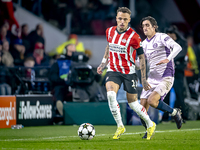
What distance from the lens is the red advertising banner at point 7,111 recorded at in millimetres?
8641

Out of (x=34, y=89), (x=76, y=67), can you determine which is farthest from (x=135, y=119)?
(x=34, y=89)

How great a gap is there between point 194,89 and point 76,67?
13.7 ft

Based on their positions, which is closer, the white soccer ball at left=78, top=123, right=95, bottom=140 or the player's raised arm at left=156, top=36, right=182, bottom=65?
the white soccer ball at left=78, top=123, right=95, bottom=140

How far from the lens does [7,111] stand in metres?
8.77

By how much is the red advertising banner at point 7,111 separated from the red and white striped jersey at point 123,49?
355 cm

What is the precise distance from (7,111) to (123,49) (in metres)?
3.91

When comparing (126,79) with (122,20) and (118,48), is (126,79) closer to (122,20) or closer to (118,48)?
(118,48)

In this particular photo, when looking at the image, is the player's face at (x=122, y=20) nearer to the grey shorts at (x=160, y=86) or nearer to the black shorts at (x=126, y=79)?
the black shorts at (x=126, y=79)

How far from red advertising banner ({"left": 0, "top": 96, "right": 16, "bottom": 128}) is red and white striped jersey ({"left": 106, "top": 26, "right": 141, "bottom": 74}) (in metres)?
3.55

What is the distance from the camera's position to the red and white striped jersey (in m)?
6.08

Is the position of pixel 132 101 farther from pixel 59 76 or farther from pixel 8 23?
pixel 8 23

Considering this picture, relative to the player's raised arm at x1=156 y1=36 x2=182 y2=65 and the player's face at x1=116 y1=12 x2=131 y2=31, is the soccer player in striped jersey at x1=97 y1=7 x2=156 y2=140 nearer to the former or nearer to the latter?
the player's face at x1=116 y1=12 x2=131 y2=31

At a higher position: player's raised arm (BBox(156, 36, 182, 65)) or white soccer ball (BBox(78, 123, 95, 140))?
player's raised arm (BBox(156, 36, 182, 65))

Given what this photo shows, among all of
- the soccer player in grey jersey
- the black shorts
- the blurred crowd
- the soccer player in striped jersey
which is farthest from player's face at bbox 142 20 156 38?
the blurred crowd
